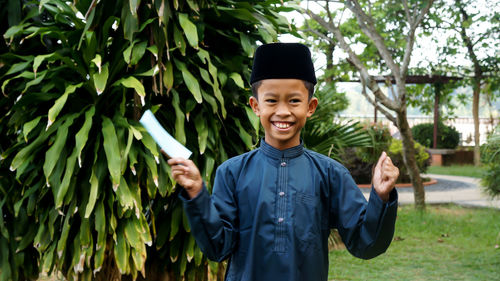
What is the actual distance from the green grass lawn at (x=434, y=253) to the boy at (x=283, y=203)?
3.77 metres

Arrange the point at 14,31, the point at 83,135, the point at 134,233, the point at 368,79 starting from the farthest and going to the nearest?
the point at 368,79 → the point at 14,31 → the point at 134,233 → the point at 83,135

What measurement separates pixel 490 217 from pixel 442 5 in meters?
5.68

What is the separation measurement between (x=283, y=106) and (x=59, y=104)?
1.86m

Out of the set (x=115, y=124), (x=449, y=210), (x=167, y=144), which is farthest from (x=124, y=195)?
(x=449, y=210)

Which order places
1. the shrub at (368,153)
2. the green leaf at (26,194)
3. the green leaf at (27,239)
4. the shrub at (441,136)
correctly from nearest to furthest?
the green leaf at (26,194), the green leaf at (27,239), the shrub at (368,153), the shrub at (441,136)

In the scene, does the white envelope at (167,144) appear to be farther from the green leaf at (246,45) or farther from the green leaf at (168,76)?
the green leaf at (246,45)

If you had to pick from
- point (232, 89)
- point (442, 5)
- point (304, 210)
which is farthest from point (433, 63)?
point (304, 210)

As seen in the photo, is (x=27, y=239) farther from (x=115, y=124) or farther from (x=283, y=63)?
(x=283, y=63)

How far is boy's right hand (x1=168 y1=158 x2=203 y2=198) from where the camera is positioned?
1629 mm

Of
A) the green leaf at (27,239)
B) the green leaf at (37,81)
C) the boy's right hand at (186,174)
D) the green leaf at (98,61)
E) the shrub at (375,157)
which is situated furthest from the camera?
the shrub at (375,157)

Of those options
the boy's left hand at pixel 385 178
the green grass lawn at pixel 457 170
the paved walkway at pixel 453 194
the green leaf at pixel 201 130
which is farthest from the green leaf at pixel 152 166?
the green grass lawn at pixel 457 170

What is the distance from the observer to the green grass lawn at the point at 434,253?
5.64 metres

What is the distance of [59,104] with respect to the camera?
10.7ft

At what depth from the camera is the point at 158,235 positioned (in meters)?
3.59
